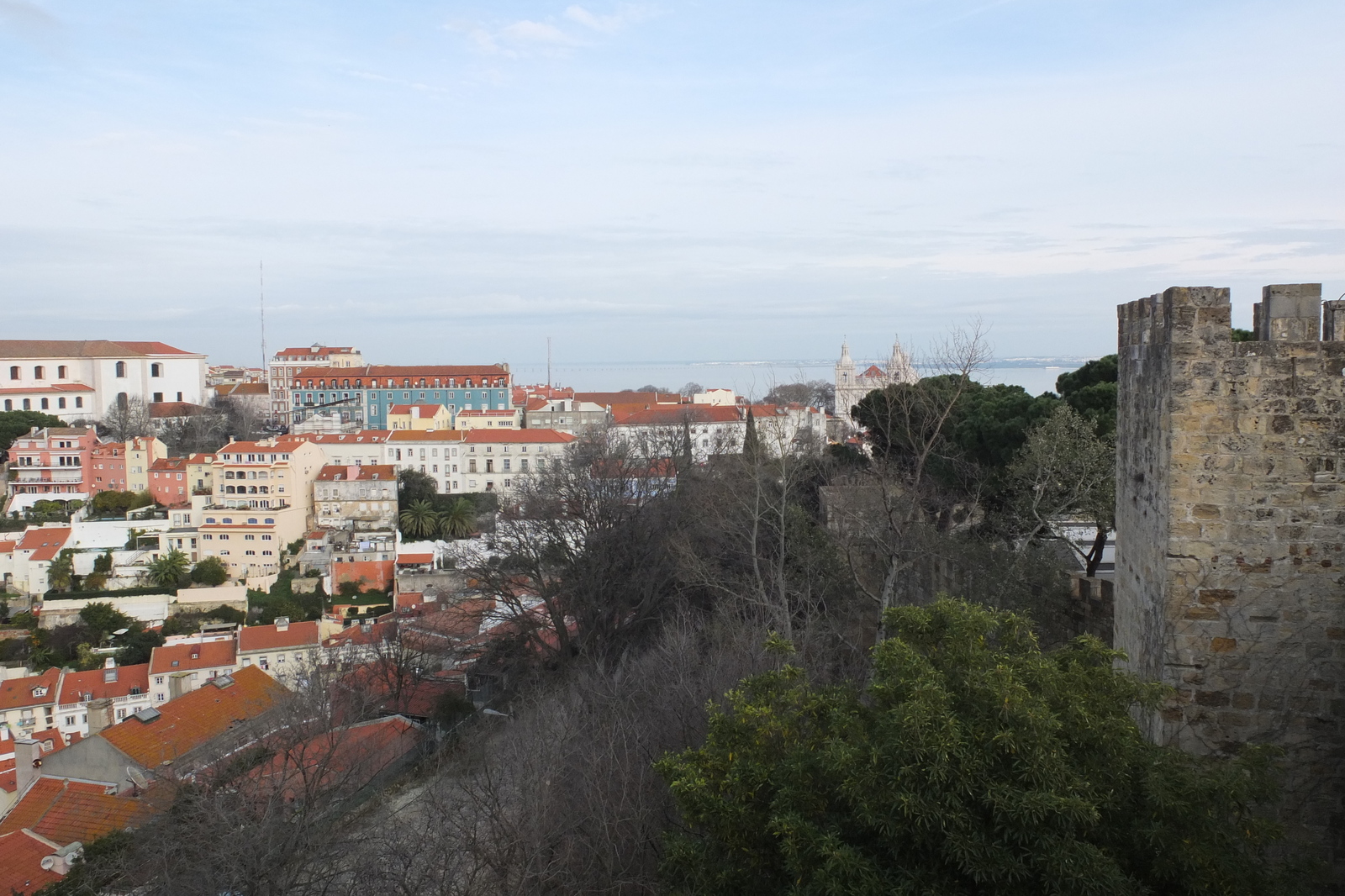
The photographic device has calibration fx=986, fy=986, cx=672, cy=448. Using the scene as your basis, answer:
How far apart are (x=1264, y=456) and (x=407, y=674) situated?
21.0 metres

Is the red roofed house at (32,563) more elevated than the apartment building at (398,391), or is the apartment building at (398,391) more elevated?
the apartment building at (398,391)

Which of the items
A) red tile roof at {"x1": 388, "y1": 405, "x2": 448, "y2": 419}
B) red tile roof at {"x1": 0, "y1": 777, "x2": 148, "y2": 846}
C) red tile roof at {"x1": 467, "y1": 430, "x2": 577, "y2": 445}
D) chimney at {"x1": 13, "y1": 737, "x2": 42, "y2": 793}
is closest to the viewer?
red tile roof at {"x1": 0, "y1": 777, "x2": 148, "y2": 846}

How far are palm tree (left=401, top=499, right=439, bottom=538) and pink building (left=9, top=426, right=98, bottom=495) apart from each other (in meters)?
18.0

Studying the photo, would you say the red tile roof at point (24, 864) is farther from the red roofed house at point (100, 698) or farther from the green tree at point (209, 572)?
the green tree at point (209, 572)

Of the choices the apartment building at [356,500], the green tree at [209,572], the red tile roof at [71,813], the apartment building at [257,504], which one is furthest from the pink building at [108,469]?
the red tile roof at [71,813]

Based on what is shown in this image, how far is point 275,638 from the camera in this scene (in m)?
33.4

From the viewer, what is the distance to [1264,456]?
16.2 ft

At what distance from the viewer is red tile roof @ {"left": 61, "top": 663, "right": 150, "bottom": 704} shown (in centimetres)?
2970

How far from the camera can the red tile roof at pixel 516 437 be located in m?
61.6

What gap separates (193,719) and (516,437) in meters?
39.6

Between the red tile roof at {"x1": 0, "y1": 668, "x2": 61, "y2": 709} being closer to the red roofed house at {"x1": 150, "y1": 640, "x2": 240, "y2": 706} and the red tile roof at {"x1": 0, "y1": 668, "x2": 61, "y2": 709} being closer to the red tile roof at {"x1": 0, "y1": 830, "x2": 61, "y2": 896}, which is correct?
the red roofed house at {"x1": 150, "y1": 640, "x2": 240, "y2": 706}

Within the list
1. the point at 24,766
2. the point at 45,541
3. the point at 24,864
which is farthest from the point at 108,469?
the point at 24,864

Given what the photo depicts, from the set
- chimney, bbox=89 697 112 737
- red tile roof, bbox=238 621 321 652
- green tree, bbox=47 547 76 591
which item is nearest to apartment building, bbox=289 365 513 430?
green tree, bbox=47 547 76 591

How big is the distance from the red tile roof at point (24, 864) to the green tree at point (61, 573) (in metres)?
32.4
